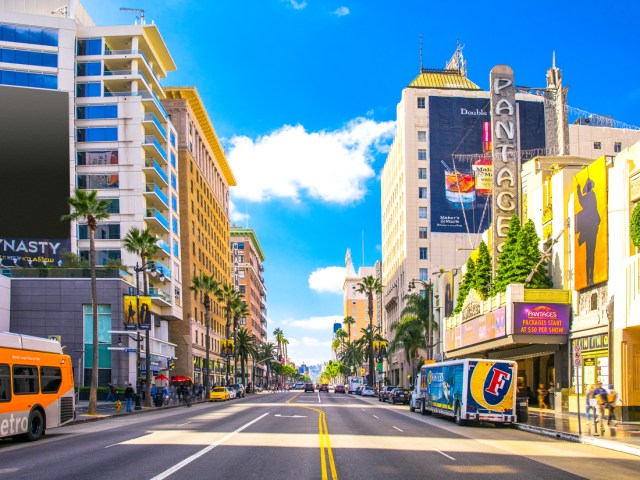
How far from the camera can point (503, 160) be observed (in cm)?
4694

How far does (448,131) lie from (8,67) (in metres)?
54.4

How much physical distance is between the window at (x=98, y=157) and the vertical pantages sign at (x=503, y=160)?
39.1m

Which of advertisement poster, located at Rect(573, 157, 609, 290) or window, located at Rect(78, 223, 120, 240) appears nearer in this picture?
advertisement poster, located at Rect(573, 157, 609, 290)

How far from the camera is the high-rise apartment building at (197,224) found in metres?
87.9

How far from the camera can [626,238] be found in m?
31.7

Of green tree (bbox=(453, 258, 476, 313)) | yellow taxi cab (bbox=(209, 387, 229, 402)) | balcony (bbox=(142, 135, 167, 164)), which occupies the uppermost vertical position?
balcony (bbox=(142, 135, 167, 164))

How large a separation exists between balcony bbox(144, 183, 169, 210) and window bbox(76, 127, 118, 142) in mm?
5817

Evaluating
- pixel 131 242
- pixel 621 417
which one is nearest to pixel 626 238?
pixel 621 417

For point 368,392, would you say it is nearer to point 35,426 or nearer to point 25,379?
point 35,426

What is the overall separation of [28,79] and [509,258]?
4892 cm

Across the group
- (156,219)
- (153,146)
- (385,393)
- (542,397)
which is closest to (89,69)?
(153,146)

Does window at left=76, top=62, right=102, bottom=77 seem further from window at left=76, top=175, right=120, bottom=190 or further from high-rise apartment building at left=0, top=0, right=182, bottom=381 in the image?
window at left=76, top=175, right=120, bottom=190

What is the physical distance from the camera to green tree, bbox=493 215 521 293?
43800mm

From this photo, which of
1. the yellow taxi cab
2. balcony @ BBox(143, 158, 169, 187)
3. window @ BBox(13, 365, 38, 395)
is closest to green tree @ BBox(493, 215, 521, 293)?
window @ BBox(13, 365, 38, 395)
